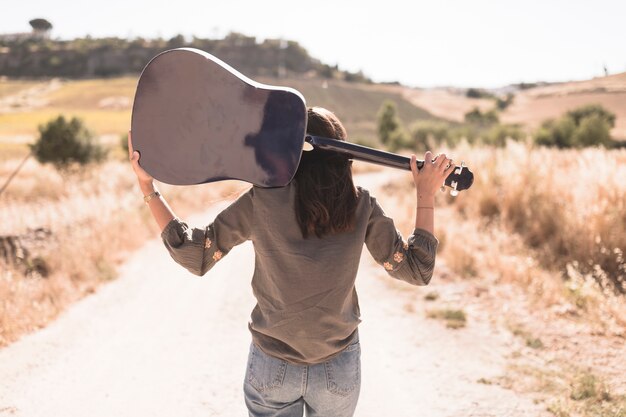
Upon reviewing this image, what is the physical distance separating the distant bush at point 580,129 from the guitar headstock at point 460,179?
793 centimetres

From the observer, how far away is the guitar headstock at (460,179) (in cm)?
174

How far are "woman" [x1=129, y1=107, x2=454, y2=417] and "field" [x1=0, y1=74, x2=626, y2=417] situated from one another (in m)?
0.24

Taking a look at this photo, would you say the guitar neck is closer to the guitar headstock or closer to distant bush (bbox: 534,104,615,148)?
the guitar headstock

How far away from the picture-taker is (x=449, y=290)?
6070 millimetres

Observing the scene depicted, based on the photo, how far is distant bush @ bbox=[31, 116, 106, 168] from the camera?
51.6 feet

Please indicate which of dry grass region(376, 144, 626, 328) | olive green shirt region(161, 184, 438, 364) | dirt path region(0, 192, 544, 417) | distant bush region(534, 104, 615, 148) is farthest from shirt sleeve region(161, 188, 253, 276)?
distant bush region(534, 104, 615, 148)

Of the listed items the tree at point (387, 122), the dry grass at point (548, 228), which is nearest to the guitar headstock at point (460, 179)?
the dry grass at point (548, 228)

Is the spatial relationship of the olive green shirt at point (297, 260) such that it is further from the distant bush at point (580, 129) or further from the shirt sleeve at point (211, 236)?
the distant bush at point (580, 129)

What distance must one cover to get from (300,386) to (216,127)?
88 cm

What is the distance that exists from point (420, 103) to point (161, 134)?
164 ft

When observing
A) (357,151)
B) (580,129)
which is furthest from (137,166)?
(580,129)

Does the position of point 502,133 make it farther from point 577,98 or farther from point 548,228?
point 548,228

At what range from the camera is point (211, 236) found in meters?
1.70

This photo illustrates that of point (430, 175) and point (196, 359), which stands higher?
point (430, 175)
